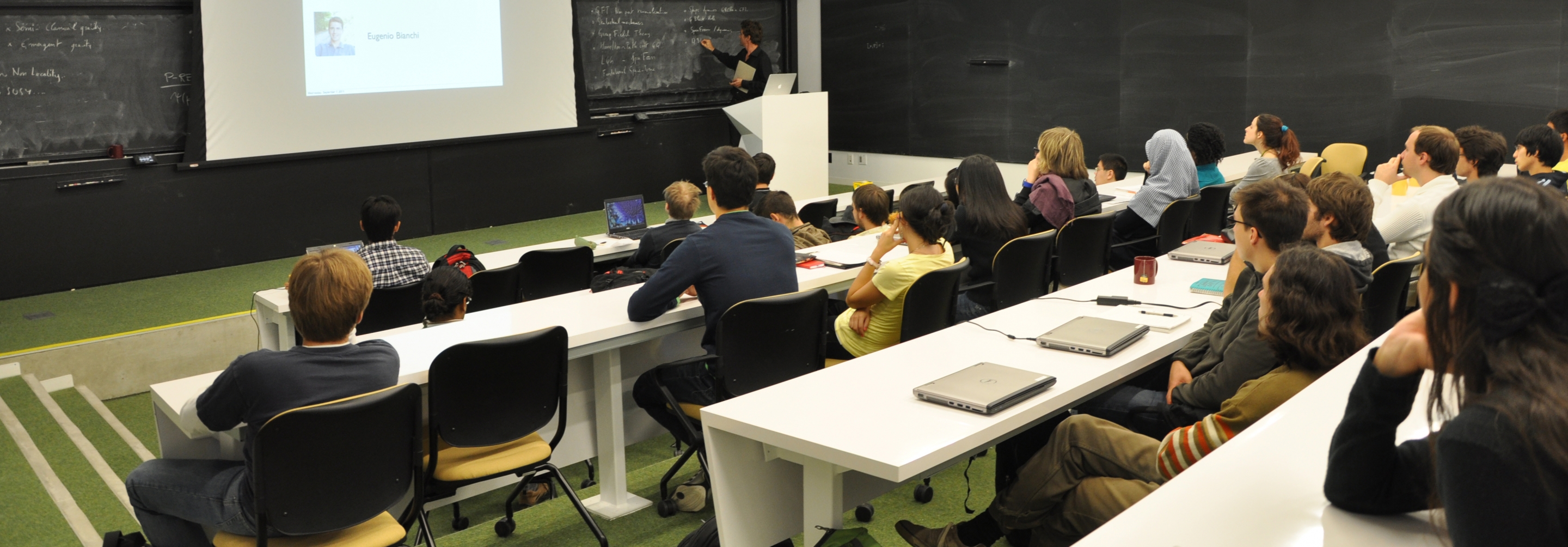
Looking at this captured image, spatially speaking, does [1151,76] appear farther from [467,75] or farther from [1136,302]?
[1136,302]

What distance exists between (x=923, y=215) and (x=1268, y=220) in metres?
1.12

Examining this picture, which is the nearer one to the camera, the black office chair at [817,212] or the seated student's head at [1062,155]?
the seated student's head at [1062,155]

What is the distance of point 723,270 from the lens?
3439 mm

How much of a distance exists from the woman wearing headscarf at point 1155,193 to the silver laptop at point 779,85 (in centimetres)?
437

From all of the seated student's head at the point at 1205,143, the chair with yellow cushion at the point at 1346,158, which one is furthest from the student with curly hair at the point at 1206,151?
the chair with yellow cushion at the point at 1346,158

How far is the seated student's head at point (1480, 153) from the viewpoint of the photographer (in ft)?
16.9

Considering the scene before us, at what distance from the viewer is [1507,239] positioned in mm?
1188

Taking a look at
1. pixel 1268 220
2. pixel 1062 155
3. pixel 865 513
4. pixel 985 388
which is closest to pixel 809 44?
pixel 1062 155

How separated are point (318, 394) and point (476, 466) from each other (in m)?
0.62

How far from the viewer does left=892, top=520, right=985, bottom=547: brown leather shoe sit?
8.70ft

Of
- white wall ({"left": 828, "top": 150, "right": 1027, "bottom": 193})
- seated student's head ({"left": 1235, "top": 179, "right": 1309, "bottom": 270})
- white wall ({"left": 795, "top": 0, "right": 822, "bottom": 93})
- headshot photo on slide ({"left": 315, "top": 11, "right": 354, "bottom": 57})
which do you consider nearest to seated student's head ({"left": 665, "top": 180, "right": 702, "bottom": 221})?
seated student's head ({"left": 1235, "top": 179, "right": 1309, "bottom": 270})

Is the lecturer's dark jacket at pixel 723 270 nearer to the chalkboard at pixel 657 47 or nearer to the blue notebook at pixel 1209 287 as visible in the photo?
the blue notebook at pixel 1209 287

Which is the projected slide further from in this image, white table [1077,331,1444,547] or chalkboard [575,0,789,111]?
white table [1077,331,1444,547]

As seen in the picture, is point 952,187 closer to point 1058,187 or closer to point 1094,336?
point 1058,187
